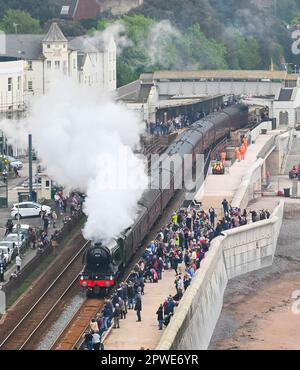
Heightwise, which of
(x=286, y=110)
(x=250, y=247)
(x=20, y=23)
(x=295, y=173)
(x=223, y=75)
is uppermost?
(x=20, y=23)

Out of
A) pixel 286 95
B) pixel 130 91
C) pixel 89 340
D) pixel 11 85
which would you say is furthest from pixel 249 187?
pixel 130 91

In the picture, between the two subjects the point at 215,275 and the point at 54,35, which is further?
the point at 54,35

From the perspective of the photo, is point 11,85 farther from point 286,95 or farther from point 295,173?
point 286,95

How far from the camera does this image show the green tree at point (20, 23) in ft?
407

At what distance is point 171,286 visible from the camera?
51.6 m

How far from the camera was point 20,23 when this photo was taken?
411ft

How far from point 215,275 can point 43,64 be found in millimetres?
45367

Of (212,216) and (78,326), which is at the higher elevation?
(212,216)

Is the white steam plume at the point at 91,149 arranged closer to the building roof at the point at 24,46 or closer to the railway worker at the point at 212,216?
the railway worker at the point at 212,216

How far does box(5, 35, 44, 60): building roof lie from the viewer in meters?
100

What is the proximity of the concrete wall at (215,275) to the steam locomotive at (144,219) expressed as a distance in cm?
290

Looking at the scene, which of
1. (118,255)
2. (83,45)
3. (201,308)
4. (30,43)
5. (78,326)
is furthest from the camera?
(83,45)

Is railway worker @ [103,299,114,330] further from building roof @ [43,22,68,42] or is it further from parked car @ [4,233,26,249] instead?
building roof @ [43,22,68,42]

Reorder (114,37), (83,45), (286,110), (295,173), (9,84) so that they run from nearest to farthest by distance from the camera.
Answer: (295,173), (9,84), (83,45), (286,110), (114,37)
